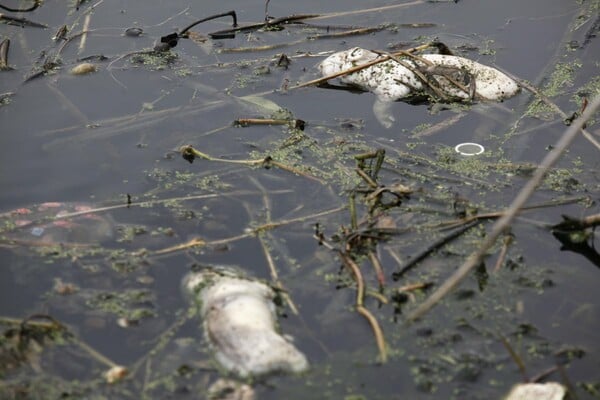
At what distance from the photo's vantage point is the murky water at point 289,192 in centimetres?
242

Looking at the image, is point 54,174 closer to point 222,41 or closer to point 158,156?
point 158,156

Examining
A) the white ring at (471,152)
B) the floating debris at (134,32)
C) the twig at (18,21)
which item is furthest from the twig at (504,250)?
the twig at (18,21)

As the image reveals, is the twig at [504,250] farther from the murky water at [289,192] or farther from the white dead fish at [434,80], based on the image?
the white dead fish at [434,80]

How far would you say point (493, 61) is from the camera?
4016mm

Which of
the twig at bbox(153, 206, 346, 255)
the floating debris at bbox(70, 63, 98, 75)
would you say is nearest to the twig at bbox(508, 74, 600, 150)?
the twig at bbox(153, 206, 346, 255)

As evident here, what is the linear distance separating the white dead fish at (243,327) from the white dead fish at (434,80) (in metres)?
1.34

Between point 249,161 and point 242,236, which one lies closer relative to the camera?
point 242,236

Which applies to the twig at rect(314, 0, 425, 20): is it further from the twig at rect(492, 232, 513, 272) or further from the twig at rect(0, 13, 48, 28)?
the twig at rect(492, 232, 513, 272)

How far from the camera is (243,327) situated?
7.89 ft

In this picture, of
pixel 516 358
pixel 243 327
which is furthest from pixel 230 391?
pixel 516 358

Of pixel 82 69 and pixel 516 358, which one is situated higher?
pixel 82 69

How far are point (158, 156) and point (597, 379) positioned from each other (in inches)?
77.8

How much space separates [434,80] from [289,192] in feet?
3.32

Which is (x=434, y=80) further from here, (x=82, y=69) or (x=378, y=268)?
(x=82, y=69)
